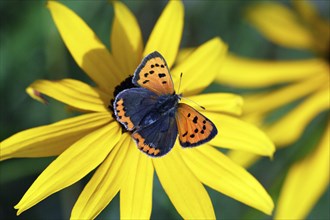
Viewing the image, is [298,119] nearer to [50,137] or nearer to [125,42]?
[125,42]

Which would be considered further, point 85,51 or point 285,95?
point 285,95

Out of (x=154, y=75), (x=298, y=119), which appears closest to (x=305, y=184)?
(x=298, y=119)

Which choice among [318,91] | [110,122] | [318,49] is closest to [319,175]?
[318,91]

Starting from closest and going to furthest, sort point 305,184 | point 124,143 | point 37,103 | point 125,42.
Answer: point 124,143 → point 125,42 → point 305,184 → point 37,103

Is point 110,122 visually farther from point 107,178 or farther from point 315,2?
point 315,2

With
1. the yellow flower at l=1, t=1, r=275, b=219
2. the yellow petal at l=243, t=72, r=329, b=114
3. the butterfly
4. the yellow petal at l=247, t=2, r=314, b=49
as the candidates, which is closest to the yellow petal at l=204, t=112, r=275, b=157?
the yellow flower at l=1, t=1, r=275, b=219

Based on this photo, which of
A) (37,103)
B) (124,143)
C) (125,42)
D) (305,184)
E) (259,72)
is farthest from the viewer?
(37,103)

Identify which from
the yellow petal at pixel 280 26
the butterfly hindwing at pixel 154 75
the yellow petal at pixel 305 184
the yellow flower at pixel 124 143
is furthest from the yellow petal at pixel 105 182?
the yellow petal at pixel 280 26
